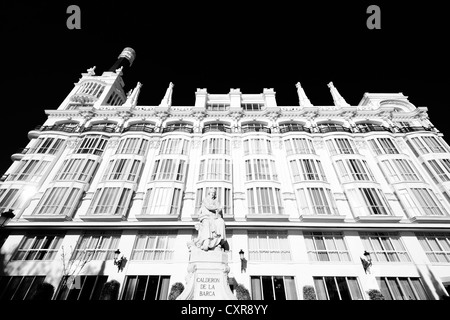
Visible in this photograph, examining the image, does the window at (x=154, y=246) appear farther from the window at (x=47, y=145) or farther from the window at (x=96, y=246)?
the window at (x=47, y=145)

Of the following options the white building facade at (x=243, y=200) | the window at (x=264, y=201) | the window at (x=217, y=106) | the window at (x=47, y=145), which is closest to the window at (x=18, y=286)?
the white building facade at (x=243, y=200)

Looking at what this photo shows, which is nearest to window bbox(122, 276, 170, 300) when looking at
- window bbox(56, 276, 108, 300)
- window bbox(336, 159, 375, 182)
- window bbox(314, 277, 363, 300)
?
window bbox(56, 276, 108, 300)

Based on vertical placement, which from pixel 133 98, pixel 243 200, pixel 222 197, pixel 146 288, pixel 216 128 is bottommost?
pixel 146 288

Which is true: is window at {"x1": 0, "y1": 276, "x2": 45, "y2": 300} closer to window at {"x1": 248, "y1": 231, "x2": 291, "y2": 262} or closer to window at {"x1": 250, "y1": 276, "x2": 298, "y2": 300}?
window at {"x1": 250, "y1": 276, "x2": 298, "y2": 300}

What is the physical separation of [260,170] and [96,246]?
1640 cm

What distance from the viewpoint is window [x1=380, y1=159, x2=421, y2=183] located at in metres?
21.5

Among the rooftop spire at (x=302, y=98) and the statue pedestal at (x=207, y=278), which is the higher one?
the rooftop spire at (x=302, y=98)

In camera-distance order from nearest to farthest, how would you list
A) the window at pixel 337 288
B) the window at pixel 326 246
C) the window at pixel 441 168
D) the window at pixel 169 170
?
the window at pixel 337 288, the window at pixel 326 246, the window at pixel 441 168, the window at pixel 169 170

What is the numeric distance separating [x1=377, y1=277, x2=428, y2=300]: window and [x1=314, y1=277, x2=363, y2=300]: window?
1929 mm

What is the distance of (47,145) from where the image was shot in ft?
80.7

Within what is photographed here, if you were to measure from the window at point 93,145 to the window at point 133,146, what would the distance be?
2.14 meters

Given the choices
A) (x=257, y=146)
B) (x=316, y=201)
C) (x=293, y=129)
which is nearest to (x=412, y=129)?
(x=293, y=129)

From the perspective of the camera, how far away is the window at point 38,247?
17.1 metres

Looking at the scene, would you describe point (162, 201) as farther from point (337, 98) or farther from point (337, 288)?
point (337, 98)
